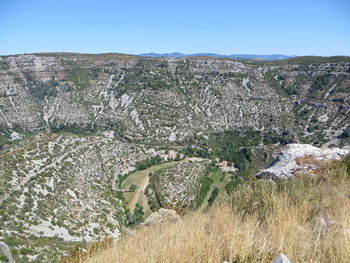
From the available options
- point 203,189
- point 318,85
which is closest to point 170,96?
point 318,85

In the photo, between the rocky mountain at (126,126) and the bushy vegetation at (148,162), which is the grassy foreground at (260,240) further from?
the bushy vegetation at (148,162)

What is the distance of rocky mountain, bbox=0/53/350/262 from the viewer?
28.0 m

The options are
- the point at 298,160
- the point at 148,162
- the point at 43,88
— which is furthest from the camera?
the point at 43,88

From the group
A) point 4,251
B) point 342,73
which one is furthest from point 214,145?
point 4,251

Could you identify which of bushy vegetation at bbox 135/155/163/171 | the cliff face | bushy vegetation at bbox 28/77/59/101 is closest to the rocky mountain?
bushy vegetation at bbox 135/155/163/171

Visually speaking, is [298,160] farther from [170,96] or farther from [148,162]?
[170,96]

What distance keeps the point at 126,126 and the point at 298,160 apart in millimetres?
67120

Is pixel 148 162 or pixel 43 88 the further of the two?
pixel 43 88

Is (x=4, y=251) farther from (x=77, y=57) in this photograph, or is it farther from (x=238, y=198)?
(x=77, y=57)

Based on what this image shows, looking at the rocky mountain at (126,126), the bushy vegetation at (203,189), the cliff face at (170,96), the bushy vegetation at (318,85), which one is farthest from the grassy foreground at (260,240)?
the bushy vegetation at (318,85)

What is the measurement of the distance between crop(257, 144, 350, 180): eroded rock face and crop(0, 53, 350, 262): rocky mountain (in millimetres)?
11954

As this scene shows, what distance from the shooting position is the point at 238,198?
709cm

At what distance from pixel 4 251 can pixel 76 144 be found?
109 feet

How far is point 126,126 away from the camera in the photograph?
255 feet
